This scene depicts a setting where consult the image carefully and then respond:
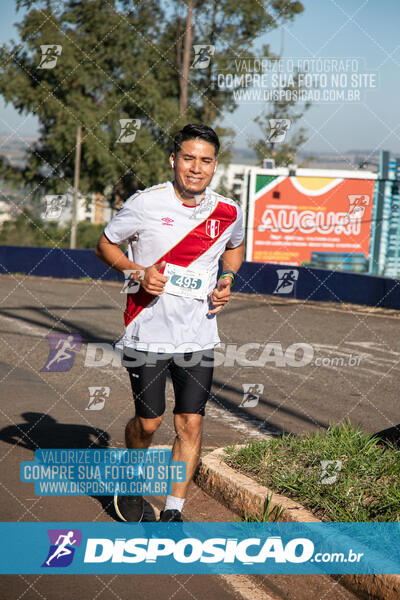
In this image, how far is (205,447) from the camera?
19.8 feet

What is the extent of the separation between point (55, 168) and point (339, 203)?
20.4 m

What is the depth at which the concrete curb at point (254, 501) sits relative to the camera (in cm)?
345

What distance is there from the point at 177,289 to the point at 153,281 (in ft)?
0.72

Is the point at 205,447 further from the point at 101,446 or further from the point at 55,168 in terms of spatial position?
the point at 55,168

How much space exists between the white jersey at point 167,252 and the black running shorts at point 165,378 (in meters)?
0.05

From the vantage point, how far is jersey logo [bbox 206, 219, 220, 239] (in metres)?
4.34

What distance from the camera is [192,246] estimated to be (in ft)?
14.1

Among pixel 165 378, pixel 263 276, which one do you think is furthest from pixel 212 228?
pixel 263 276

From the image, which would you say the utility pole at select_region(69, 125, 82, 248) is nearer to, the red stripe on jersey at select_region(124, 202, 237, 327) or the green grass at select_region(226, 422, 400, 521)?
the green grass at select_region(226, 422, 400, 521)

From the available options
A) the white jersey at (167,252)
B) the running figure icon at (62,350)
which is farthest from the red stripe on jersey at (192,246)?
the running figure icon at (62,350)

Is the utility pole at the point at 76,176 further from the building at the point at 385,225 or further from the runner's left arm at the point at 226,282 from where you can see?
the runner's left arm at the point at 226,282

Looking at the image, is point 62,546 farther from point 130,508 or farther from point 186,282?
point 186,282

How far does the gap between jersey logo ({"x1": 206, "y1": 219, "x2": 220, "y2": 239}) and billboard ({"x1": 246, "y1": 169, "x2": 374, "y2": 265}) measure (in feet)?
85.6

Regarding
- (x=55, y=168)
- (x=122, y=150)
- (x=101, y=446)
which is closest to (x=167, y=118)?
(x=122, y=150)
